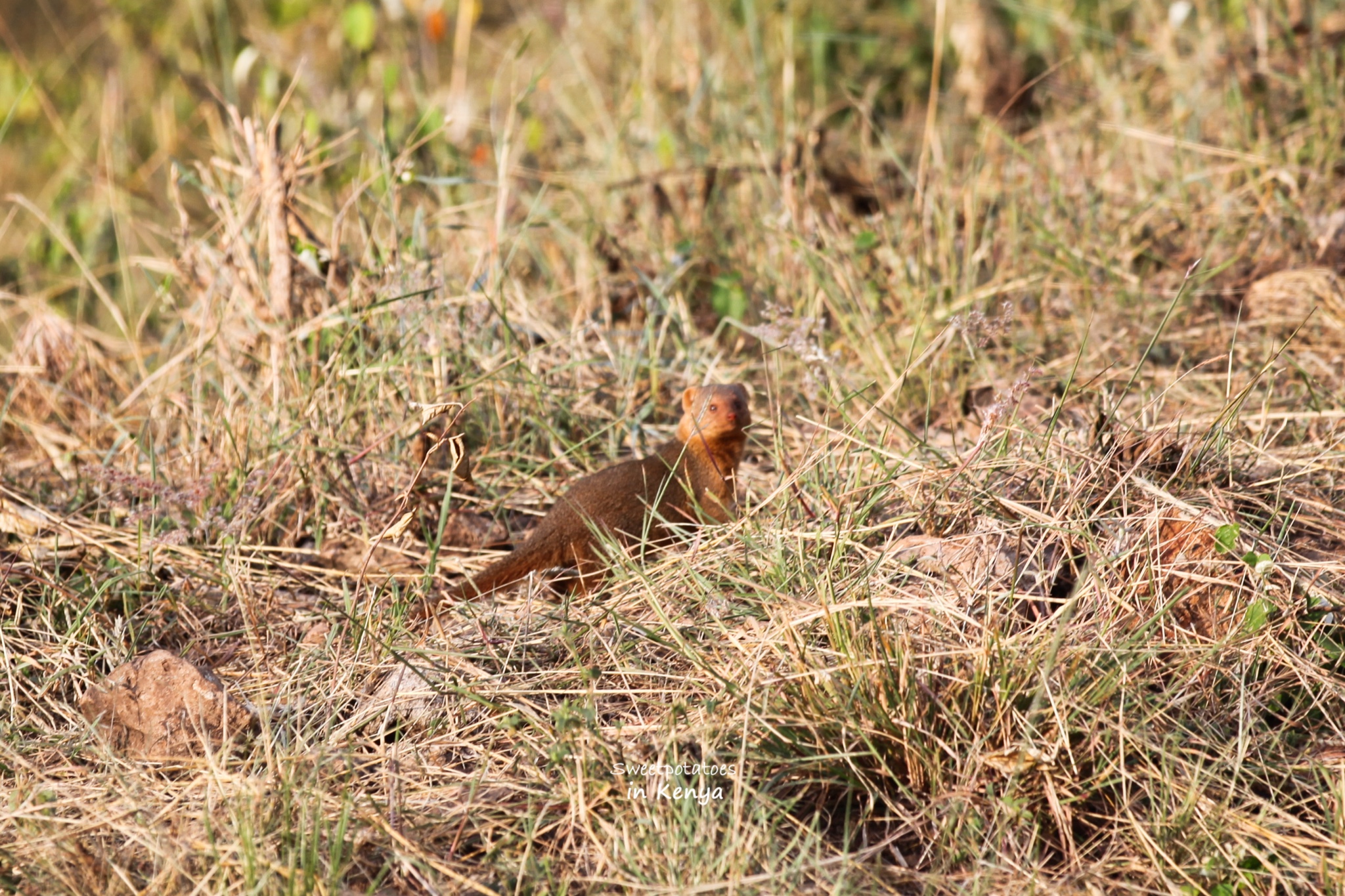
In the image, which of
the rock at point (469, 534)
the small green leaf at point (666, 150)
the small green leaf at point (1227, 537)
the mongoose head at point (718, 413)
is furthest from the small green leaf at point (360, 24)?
the small green leaf at point (1227, 537)

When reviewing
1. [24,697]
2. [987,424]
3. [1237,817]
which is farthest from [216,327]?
[1237,817]

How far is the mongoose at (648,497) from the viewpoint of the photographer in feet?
8.86

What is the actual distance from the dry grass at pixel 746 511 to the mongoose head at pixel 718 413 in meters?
0.18

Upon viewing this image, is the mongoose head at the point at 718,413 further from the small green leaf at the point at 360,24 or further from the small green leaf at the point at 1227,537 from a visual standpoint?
the small green leaf at the point at 360,24

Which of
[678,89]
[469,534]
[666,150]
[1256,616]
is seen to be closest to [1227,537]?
[1256,616]

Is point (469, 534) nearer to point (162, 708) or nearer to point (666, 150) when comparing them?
point (162, 708)

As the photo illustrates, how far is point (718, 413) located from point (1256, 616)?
127cm

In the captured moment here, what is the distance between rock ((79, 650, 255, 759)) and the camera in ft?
7.43

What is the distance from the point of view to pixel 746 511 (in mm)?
2658

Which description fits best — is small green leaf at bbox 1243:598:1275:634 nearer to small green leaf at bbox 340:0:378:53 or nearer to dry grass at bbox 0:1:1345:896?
dry grass at bbox 0:1:1345:896

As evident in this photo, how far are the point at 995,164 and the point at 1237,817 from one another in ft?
9.77

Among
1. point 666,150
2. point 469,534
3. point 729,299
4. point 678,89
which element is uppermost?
point 678,89

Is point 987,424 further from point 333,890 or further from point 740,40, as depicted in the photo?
point 740,40

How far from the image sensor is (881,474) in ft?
8.53
